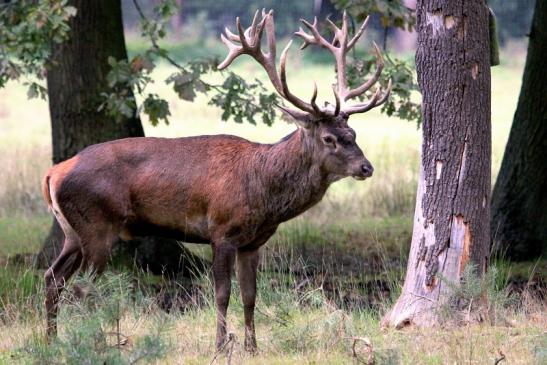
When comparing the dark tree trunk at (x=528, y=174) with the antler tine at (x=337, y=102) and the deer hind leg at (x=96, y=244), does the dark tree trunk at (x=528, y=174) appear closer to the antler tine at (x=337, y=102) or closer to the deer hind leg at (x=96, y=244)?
the antler tine at (x=337, y=102)

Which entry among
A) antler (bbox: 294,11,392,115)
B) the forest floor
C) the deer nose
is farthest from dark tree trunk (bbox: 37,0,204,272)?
the deer nose

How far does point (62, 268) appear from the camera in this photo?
28.1ft

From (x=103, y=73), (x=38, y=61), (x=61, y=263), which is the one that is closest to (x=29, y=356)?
(x=61, y=263)

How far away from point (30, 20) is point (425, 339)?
4.66m

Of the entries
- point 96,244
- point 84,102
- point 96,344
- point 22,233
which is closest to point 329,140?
point 96,244

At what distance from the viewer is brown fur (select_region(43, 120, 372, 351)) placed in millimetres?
8250

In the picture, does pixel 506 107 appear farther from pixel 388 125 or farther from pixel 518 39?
pixel 518 39

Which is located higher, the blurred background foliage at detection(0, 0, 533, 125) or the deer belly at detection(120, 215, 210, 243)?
the blurred background foliage at detection(0, 0, 533, 125)

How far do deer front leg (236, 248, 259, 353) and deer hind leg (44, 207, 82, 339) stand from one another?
3.94ft

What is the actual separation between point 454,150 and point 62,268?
2952 mm

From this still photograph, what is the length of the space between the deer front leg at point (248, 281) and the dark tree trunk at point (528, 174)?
361cm

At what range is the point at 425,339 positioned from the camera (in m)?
7.62

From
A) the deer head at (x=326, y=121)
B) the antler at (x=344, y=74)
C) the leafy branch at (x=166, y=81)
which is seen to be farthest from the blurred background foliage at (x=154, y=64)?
the deer head at (x=326, y=121)

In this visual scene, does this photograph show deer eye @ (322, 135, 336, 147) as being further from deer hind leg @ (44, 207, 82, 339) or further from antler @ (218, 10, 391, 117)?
deer hind leg @ (44, 207, 82, 339)
